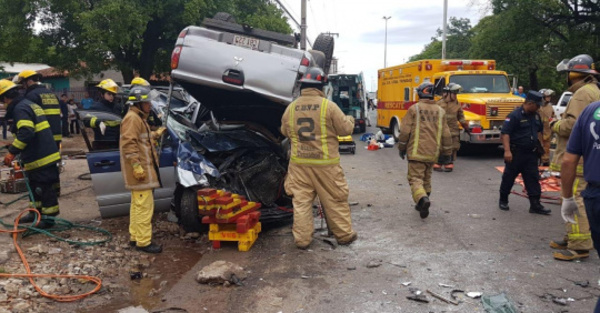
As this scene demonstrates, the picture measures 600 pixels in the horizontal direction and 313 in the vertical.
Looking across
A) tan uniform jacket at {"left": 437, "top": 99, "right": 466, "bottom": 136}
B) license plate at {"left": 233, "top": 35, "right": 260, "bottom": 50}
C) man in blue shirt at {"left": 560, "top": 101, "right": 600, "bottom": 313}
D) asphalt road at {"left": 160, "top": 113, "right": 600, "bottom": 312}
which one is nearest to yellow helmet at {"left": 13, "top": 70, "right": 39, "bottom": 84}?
license plate at {"left": 233, "top": 35, "right": 260, "bottom": 50}

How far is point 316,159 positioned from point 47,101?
12.9 ft

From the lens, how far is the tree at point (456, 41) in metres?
51.9

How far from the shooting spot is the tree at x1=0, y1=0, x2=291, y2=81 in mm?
15812

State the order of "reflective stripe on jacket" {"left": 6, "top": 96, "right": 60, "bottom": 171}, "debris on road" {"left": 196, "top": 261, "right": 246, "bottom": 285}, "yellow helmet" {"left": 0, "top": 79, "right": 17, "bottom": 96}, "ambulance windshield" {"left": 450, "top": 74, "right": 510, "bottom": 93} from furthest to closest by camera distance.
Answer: "ambulance windshield" {"left": 450, "top": 74, "right": 510, "bottom": 93}, "yellow helmet" {"left": 0, "top": 79, "right": 17, "bottom": 96}, "reflective stripe on jacket" {"left": 6, "top": 96, "right": 60, "bottom": 171}, "debris on road" {"left": 196, "top": 261, "right": 246, "bottom": 285}

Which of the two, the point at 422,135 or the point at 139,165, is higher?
the point at 422,135

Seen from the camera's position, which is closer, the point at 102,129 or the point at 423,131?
the point at 102,129

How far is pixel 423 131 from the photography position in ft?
21.1

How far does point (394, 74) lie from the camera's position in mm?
15906

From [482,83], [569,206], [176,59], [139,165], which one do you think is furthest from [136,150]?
[482,83]

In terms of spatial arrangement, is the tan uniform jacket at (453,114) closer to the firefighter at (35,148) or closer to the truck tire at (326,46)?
the truck tire at (326,46)

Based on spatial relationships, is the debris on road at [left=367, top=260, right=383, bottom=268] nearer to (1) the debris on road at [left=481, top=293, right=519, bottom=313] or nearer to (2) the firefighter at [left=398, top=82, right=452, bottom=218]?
(1) the debris on road at [left=481, top=293, right=519, bottom=313]

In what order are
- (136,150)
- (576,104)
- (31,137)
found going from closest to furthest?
(576,104), (136,150), (31,137)

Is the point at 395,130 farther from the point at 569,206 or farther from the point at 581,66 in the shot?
the point at 569,206

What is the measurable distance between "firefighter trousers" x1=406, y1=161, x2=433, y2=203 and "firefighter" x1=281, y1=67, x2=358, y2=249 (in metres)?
1.46
